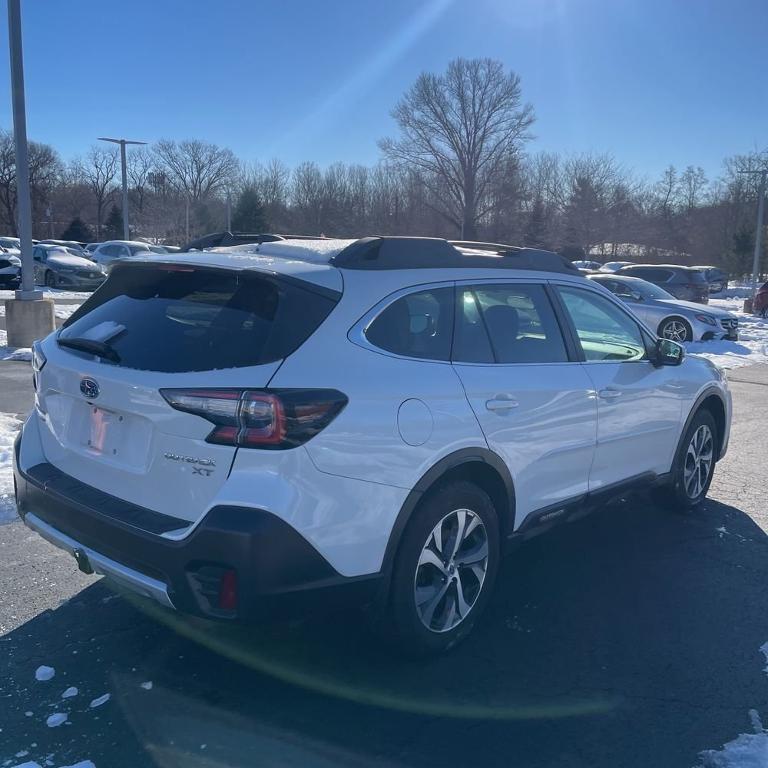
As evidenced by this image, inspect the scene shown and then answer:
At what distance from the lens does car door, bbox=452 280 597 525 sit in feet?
12.1

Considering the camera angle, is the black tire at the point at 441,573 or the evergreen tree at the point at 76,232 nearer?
the black tire at the point at 441,573

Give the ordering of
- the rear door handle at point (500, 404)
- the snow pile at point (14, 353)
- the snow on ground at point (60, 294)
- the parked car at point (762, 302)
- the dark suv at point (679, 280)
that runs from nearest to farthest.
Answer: the rear door handle at point (500, 404), the snow pile at point (14, 353), the snow on ground at point (60, 294), the dark suv at point (679, 280), the parked car at point (762, 302)

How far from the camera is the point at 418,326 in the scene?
3561 millimetres

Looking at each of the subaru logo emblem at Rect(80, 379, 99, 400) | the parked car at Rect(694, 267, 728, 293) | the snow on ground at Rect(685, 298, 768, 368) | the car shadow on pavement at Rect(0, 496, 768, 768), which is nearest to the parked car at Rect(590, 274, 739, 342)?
the snow on ground at Rect(685, 298, 768, 368)

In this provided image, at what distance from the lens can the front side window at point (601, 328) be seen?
4.60m

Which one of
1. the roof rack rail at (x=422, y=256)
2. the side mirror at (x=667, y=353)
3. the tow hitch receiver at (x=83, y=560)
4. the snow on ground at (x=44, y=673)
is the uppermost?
the roof rack rail at (x=422, y=256)

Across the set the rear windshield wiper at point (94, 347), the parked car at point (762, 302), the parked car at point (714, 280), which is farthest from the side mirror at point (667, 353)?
the parked car at point (714, 280)

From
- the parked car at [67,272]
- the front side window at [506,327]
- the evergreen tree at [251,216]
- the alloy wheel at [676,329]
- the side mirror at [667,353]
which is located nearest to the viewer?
the front side window at [506,327]

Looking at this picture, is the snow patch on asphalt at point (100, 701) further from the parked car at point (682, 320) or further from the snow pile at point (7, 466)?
the parked car at point (682, 320)

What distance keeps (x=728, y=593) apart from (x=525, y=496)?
1.41 m

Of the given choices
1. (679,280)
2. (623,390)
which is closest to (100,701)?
(623,390)

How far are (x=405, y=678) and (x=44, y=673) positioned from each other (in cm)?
153

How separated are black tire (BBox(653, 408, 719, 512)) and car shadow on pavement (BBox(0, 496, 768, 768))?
101 centimetres

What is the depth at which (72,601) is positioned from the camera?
4074 mm
